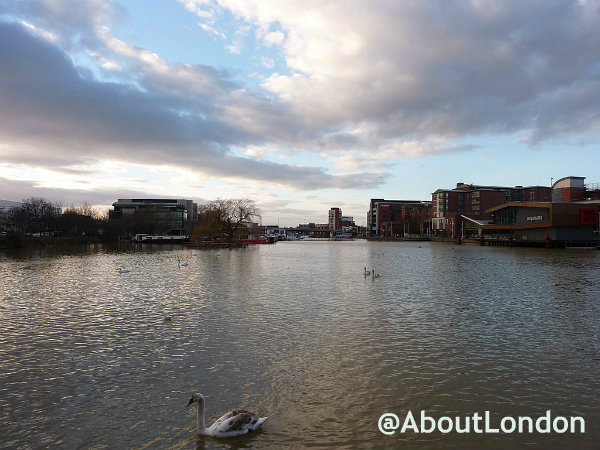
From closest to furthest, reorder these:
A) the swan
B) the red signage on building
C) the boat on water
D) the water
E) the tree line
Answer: the swan < the water < the red signage on building < the tree line < the boat on water

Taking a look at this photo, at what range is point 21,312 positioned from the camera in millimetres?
21578

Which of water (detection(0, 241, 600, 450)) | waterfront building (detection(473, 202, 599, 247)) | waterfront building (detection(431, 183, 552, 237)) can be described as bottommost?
water (detection(0, 241, 600, 450))

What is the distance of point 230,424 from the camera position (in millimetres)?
9000

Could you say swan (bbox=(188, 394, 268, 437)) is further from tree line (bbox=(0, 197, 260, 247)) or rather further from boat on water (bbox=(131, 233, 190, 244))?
boat on water (bbox=(131, 233, 190, 244))

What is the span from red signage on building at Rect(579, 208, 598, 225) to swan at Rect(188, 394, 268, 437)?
370 ft

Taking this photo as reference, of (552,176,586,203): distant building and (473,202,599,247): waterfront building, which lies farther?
(552,176,586,203): distant building

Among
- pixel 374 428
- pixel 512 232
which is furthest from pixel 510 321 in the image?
pixel 512 232

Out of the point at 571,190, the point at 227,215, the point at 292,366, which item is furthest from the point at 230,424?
the point at 571,190

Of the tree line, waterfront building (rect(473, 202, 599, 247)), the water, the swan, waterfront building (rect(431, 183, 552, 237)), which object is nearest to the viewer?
the swan

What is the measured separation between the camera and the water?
30.1 ft

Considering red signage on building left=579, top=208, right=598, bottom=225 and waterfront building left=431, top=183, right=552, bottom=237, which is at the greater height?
waterfront building left=431, top=183, right=552, bottom=237

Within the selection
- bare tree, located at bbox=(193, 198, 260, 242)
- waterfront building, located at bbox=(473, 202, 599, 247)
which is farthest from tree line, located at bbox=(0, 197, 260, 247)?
waterfront building, located at bbox=(473, 202, 599, 247)

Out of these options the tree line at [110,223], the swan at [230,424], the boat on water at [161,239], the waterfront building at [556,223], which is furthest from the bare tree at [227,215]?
the swan at [230,424]

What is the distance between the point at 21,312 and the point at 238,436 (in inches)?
728
